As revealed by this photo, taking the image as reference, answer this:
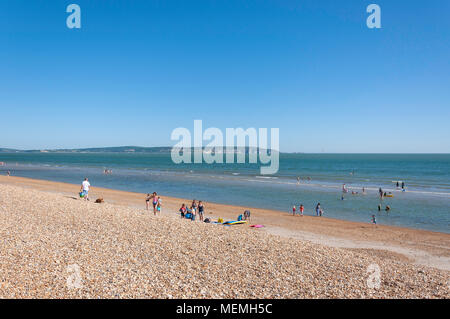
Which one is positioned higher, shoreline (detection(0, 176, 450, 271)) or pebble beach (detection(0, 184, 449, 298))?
pebble beach (detection(0, 184, 449, 298))

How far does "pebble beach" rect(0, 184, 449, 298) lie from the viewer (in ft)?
25.1

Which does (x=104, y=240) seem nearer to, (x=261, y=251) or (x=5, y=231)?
(x=5, y=231)

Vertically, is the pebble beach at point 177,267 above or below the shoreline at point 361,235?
above

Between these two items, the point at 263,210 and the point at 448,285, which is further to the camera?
the point at 263,210

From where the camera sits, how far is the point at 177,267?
920cm

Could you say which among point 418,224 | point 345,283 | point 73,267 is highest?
point 73,267

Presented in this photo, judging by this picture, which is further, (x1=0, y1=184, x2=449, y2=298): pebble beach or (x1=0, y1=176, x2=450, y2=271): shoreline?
(x1=0, y1=176, x2=450, y2=271): shoreline

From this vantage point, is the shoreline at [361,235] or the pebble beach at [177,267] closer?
the pebble beach at [177,267]

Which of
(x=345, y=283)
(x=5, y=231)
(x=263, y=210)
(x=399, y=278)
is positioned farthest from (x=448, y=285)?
(x=263, y=210)

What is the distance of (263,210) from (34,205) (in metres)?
16.8

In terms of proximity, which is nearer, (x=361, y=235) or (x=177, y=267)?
(x=177, y=267)

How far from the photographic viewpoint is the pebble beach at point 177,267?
765 centimetres

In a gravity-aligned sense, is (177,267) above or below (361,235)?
above
